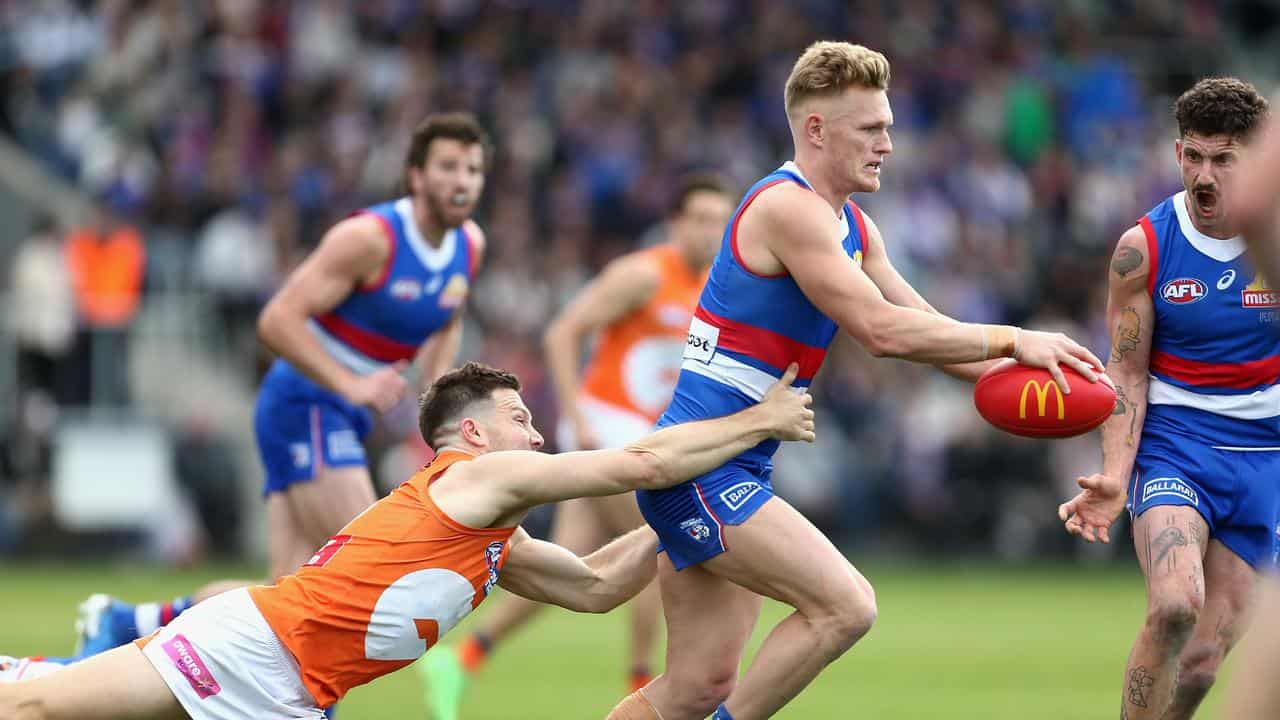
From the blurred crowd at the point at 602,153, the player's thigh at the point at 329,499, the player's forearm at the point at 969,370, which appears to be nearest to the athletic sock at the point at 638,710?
the player's forearm at the point at 969,370

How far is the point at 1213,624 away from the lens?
22.1 feet

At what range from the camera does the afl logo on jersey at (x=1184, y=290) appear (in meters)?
6.75

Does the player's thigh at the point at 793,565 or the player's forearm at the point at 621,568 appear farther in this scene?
the player's forearm at the point at 621,568

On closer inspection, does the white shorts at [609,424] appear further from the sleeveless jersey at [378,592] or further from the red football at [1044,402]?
the red football at [1044,402]

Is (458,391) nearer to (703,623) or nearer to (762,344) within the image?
(762,344)

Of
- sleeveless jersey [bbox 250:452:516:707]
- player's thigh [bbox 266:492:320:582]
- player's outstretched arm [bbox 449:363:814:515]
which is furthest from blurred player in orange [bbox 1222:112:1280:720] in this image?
player's thigh [bbox 266:492:320:582]

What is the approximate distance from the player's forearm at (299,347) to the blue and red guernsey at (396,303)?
28cm

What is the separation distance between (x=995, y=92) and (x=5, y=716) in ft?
60.8

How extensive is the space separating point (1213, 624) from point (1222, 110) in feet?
6.36

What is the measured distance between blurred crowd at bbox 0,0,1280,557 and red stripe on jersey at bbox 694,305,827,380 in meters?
12.0

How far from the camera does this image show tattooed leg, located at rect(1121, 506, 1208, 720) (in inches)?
253

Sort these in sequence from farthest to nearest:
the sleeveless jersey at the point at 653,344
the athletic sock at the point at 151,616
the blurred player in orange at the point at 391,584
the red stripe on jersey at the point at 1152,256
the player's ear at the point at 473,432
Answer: the sleeveless jersey at the point at 653,344 → the athletic sock at the point at 151,616 → the red stripe on jersey at the point at 1152,256 → the player's ear at the point at 473,432 → the blurred player in orange at the point at 391,584

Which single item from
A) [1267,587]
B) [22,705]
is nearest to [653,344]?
[22,705]

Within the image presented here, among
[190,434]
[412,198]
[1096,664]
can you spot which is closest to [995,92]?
[190,434]
